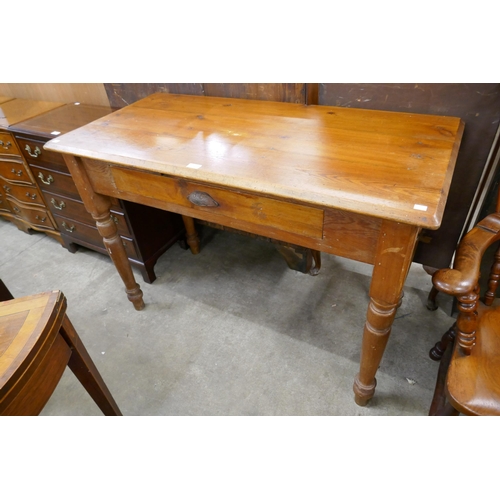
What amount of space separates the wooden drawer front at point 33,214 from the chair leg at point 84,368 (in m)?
1.44

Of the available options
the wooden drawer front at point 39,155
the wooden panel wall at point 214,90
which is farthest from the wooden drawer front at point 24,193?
the wooden panel wall at point 214,90

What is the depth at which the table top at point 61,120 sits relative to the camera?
68.4 inches

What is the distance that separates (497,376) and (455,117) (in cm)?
82

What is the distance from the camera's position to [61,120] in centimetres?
186

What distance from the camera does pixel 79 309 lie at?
186 cm

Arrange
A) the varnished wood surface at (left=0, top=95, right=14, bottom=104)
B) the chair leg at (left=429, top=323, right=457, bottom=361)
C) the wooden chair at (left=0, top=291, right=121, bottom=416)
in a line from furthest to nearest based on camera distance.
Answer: the varnished wood surface at (left=0, top=95, right=14, bottom=104) → the chair leg at (left=429, top=323, right=457, bottom=361) → the wooden chair at (left=0, top=291, right=121, bottom=416)

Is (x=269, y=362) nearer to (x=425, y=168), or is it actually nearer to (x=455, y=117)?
(x=425, y=168)

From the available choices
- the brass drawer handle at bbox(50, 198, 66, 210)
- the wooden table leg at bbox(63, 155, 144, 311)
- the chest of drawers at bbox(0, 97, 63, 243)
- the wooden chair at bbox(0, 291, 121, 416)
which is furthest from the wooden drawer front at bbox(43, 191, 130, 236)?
the wooden chair at bbox(0, 291, 121, 416)

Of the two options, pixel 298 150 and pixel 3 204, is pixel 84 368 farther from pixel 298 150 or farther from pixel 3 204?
pixel 3 204

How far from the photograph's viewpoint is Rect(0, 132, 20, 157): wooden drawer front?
1.88 meters

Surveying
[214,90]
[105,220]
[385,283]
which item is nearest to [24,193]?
[105,220]

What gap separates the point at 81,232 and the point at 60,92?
2.81 ft

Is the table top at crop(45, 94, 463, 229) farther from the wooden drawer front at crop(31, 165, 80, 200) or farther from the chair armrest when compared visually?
the wooden drawer front at crop(31, 165, 80, 200)

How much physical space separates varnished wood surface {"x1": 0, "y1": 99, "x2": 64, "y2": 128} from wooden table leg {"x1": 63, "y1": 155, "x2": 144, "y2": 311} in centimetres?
82
